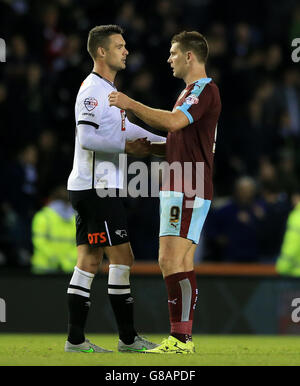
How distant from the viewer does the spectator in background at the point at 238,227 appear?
1176 centimetres

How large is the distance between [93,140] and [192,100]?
2.57 ft

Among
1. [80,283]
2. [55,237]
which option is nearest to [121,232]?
[80,283]

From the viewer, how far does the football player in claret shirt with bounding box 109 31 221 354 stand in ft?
21.6

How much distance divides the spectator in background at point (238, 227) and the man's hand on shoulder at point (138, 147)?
192 inches

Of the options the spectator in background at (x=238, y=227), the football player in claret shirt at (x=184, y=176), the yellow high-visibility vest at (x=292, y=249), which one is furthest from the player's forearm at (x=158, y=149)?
the spectator in background at (x=238, y=227)

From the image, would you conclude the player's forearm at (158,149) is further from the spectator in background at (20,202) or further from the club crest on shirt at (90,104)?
the spectator in background at (20,202)

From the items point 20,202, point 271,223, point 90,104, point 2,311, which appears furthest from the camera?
point 271,223

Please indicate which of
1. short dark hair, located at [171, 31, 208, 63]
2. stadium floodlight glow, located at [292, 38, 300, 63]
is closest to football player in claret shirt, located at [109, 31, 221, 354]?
short dark hair, located at [171, 31, 208, 63]

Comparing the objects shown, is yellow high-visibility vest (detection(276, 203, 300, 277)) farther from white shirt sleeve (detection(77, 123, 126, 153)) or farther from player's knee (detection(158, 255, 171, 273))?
white shirt sleeve (detection(77, 123, 126, 153))

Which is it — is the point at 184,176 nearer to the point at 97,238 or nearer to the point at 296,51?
the point at 97,238

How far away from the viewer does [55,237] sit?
10.9 metres

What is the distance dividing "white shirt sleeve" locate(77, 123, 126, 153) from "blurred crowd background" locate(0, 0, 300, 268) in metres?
4.39
